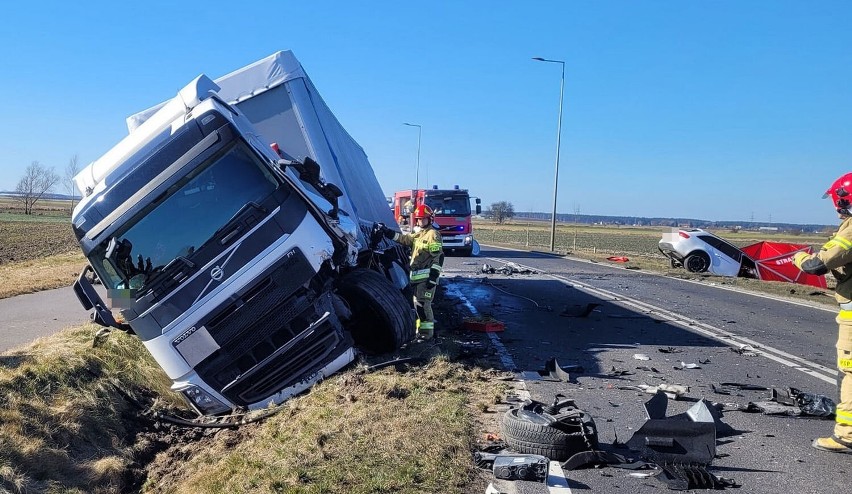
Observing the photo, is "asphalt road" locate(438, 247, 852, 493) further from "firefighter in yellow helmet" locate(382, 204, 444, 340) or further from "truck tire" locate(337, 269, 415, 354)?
"truck tire" locate(337, 269, 415, 354)

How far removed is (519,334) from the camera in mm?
8914

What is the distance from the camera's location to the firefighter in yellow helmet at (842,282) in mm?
4555

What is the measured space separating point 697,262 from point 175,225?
705 inches

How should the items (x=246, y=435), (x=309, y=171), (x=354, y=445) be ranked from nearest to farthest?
(x=354, y=445) → (x=246, y=435) → (x=309, y=171)

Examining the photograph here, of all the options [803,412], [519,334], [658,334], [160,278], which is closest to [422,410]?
[160,278]

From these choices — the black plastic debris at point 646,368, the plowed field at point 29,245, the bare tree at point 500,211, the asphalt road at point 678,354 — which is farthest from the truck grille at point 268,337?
the bare tree at point 500,211

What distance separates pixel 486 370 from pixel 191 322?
2.81 meters

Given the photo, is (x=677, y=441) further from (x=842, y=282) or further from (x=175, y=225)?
(x=175, y=225)

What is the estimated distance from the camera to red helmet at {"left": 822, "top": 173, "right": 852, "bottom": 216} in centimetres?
485

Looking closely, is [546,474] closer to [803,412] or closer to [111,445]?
[803,412]

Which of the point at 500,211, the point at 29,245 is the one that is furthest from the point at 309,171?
the point at 500,211

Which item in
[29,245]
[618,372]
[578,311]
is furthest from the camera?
[29,245]

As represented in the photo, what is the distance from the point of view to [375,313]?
259 inches

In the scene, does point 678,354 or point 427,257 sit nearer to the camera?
point 678,354
